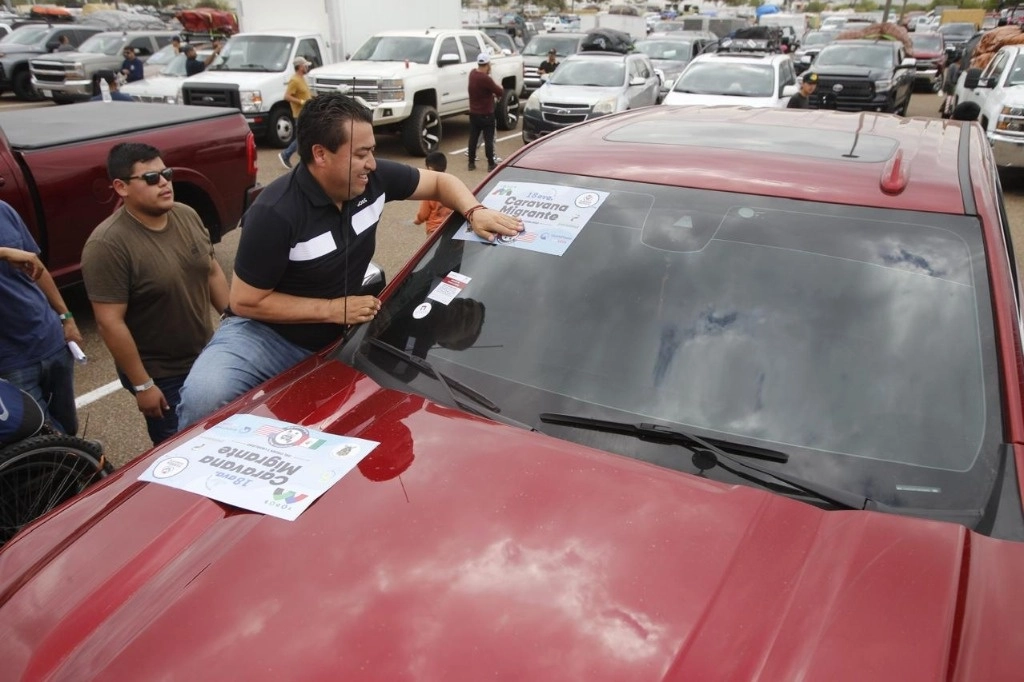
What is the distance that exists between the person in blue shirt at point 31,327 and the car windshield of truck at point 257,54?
10.7 meters

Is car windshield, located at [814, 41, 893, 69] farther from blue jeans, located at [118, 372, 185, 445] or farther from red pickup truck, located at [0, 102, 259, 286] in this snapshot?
blue jeans, located at [118, 372, 185, 445]

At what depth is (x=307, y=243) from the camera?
2.55 m

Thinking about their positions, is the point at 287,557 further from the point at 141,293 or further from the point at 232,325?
the point at 141,293

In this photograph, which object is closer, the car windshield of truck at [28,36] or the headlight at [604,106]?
the headlight at [604,106]

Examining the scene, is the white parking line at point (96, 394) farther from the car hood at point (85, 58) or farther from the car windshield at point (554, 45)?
the car windshield at point (554, 45)

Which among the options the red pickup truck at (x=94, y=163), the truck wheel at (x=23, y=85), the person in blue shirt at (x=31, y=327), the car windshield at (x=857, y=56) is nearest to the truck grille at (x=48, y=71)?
the truck wheel at (x=23, y=85)

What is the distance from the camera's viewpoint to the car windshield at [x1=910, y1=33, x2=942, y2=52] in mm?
24141

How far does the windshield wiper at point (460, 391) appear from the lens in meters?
1.95

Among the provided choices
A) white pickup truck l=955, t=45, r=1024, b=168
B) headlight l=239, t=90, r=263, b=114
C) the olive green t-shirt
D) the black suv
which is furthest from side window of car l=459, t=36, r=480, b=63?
the olive green t-shirt

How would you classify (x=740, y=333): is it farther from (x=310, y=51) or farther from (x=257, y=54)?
(x=310, y=51)

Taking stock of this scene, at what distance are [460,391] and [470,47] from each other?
1347cm

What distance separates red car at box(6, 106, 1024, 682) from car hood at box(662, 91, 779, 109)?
8884 mm

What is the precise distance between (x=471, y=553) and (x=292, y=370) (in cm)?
110

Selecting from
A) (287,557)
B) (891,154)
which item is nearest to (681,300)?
(891,154)
